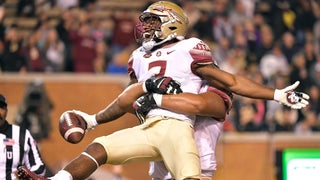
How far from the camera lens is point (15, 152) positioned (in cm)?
890

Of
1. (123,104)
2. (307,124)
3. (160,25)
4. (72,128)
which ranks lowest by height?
(307,124)

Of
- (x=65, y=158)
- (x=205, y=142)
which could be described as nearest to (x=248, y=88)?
(x=205, y=142)

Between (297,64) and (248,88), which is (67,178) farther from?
(297,64)

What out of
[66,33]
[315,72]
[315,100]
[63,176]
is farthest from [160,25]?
[315,72]

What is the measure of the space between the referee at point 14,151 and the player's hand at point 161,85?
1528 mm

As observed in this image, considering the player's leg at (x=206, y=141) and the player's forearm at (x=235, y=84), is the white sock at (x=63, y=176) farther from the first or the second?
the player's forearm at (x=235, y=84)

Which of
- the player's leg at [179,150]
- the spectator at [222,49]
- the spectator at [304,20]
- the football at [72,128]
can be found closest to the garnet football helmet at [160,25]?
the player's leg at [179,150]

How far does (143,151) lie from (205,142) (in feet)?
1.91

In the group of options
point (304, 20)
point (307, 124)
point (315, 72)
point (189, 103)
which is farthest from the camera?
point (304, 20)

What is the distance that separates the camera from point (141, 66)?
8.12 meters

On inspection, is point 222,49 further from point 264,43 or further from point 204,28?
point 264,43

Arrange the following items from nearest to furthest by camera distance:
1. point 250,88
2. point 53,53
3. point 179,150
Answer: point 179,150, point 250,88, point 53,53

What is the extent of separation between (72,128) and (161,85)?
73 cm

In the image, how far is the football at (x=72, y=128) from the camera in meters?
7.75
